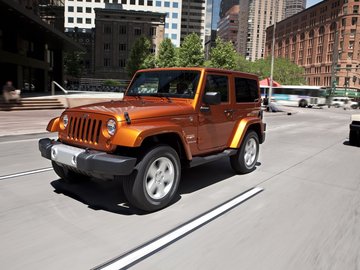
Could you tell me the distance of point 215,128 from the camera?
5.74 metres

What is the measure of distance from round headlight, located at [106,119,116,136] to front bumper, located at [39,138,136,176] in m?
0.28

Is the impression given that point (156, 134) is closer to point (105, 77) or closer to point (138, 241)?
point (138, 241)

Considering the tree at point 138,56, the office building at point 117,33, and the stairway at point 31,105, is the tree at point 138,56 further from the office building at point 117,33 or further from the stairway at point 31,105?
the stairway at point 31,105

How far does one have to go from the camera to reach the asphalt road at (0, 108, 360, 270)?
336cm

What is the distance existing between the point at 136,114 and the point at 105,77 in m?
96.5

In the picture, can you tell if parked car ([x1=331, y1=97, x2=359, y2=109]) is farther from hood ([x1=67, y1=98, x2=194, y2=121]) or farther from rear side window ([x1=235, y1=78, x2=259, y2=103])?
hood ([x1=67, y1=98, x2=194, y2=121])

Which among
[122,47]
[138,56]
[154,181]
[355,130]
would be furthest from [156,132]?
[122,47]

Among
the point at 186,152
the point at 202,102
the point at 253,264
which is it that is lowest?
the point at 253,264

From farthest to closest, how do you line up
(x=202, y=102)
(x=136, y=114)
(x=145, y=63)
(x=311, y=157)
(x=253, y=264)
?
1. (x=145, y=63)
2. (x=311, y=157)
3. (x=202, y=102)
4. (x=136, y=114)
5. (x=253, y=264)

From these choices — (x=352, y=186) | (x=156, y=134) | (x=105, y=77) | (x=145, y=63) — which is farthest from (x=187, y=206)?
(x=105, y=77)

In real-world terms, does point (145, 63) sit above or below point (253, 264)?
above

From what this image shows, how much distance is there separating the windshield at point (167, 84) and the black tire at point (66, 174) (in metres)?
1.71

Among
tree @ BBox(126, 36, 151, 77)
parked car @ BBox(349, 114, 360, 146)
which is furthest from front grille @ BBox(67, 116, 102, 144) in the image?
tree @ BBox(126, 36, 151, 77)

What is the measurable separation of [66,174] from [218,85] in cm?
292
